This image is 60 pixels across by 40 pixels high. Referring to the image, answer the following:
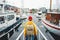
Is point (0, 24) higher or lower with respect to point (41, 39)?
higher

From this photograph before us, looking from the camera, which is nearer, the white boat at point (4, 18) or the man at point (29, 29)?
the man at point (29, 29)

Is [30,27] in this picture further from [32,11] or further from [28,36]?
[32,11]

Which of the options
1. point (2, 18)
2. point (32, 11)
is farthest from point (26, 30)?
point (32, 11)

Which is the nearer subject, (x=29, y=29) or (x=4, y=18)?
(x=29, y=29)

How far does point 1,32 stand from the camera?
9.08 m

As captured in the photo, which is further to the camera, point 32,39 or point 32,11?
point 32,11

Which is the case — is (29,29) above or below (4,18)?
below

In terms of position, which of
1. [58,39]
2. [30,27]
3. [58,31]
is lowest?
[58,39]

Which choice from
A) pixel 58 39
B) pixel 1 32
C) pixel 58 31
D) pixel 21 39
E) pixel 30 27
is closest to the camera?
pixel 30 27

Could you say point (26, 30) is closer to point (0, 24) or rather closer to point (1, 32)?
point (1, 32)

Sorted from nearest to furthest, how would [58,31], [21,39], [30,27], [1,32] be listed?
[30,27] → [1,32] → [21,39] → [58,31]

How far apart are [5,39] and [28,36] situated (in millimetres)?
2270

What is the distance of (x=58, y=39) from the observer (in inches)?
481

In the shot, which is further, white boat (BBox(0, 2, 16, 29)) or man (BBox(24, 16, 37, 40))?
white boat (BBox(0, 2, 16, 29))
